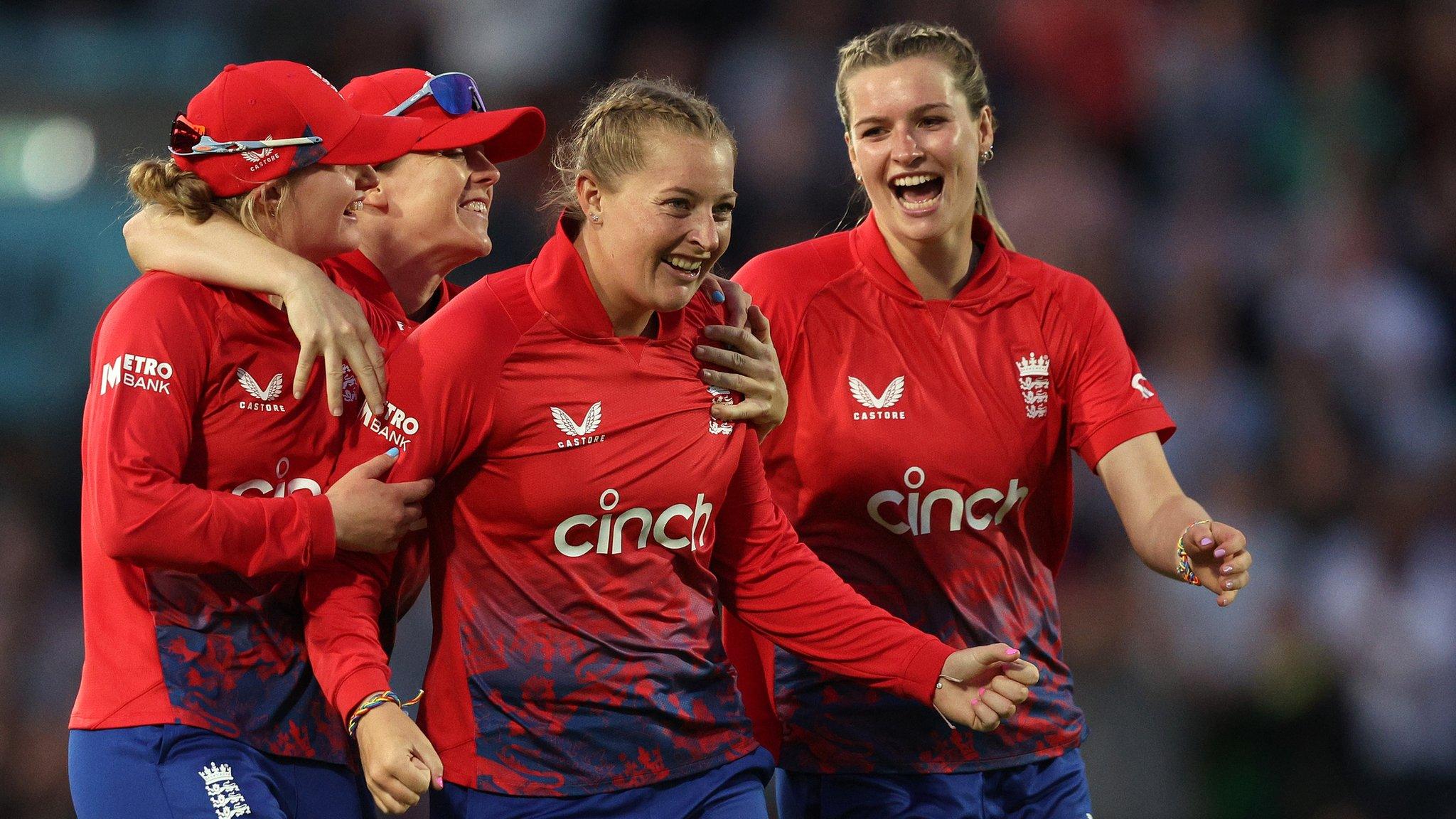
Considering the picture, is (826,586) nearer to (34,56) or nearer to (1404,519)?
(1404,519)

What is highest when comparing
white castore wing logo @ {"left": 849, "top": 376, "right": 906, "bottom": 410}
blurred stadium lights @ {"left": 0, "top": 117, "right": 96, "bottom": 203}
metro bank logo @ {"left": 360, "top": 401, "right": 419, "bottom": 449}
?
blurred stadium lights @ {"left": 0, "top": 117, "right": 96, "bottom": 203}

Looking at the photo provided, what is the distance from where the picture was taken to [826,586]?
3291 millimetres

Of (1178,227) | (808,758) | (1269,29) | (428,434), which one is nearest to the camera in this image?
(428,434)

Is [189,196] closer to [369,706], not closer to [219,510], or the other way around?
[219,510]

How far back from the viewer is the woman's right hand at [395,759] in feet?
8.71

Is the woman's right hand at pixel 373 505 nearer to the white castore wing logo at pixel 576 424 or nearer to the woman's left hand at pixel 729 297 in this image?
the white castore wing logo at pixel 576 424

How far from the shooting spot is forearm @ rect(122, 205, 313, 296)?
2955 mm

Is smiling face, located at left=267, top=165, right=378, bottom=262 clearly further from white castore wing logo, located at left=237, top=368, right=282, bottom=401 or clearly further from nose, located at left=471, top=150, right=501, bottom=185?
nose, located at left=471, top=150, right=501, bottom=185

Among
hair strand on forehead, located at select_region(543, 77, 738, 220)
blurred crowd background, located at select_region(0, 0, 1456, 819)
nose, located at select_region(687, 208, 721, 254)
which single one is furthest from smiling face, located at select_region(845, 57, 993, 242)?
blurred crowd background, located at select_region(0, 0, 1456, 819)

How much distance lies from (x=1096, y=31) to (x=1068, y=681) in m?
5.30

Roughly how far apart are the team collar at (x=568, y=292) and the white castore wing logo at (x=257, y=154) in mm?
512

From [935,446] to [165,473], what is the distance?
152 centimetres

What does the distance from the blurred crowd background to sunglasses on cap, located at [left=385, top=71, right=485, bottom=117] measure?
2.78m

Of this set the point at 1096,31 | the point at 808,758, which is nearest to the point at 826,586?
the point at 808,758
